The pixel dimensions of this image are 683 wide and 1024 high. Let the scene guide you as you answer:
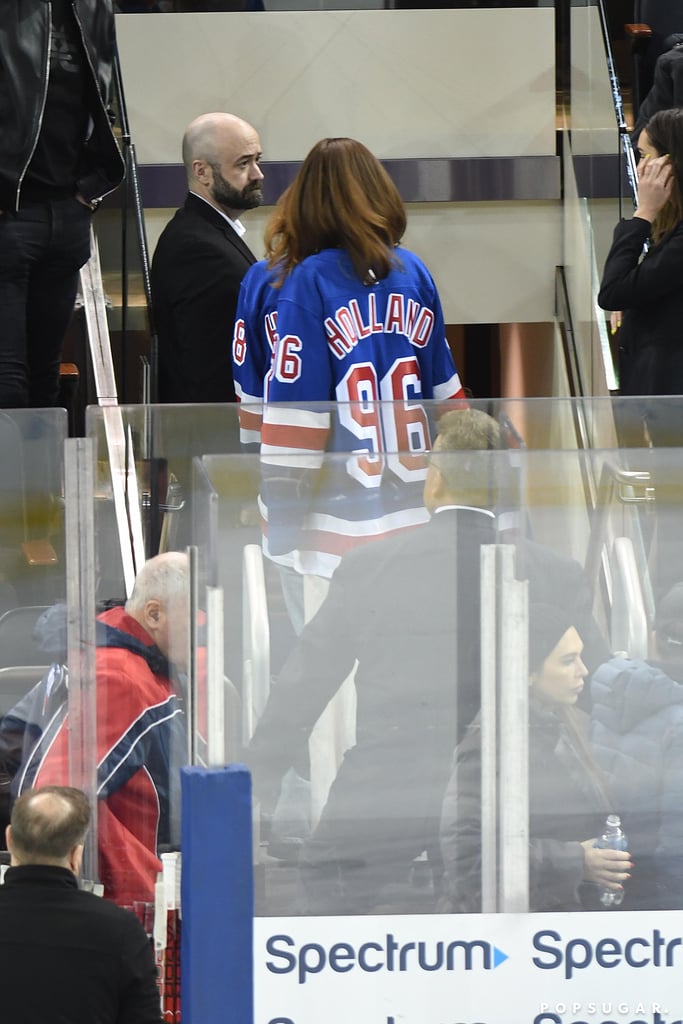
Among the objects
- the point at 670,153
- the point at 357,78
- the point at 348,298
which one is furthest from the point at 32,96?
the point at 357,78

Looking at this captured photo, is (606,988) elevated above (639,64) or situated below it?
below

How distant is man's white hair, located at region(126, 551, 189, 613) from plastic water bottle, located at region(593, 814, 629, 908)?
0.95 meters

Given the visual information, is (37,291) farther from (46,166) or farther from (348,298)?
(348,298)

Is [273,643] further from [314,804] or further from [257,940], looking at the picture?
[257,940]

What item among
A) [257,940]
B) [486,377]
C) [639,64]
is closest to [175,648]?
[257,940]

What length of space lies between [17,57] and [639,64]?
2.99m

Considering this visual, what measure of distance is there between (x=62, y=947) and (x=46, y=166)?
2.32 m

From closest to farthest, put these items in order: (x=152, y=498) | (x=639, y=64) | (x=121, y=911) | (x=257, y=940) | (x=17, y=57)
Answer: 1. (x=121, y=911)
2. (x=257, y=940)
3. (x=152, y=498)
4. (x=17, y=57)
5. (x=639, y=64)

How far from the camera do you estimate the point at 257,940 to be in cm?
351

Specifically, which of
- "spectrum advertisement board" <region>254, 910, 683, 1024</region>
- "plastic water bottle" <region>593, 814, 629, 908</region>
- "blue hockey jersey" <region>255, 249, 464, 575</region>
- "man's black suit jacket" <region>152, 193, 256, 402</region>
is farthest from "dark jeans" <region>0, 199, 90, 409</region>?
"plastic water bottle" <region>593, 814, 629, 908</region>

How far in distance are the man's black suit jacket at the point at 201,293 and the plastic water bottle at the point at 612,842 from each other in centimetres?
212

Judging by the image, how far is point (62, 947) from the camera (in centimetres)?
317

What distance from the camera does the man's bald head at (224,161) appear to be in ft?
17.7

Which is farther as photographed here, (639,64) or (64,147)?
(639,64)
